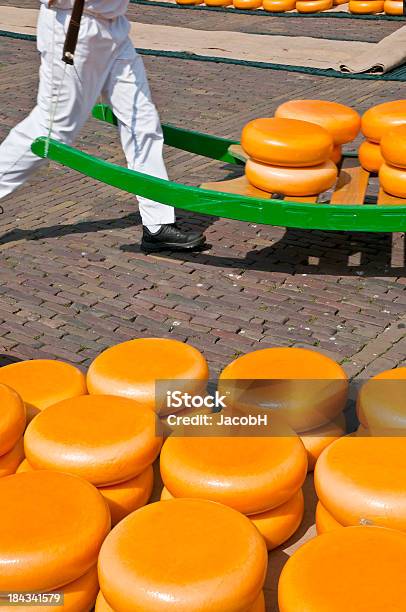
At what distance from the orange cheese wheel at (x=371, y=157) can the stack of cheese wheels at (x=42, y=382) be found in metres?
2.58

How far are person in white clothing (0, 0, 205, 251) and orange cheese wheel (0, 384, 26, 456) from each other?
2597 mm

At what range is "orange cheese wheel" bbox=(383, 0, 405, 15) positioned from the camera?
11953mm

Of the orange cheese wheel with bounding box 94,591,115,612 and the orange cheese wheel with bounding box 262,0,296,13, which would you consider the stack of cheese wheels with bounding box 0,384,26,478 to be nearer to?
the orange cheese wheel with bounding box 94,591,115,612

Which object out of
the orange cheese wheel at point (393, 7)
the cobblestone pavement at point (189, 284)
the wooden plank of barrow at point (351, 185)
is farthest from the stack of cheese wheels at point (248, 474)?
the orange cheese wheel at point (393, 7)

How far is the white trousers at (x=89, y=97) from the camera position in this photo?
4980mm

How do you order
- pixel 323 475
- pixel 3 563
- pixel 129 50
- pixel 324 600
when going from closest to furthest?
pixel 324 600 → pixel 3 563 → pixel 323 475 → pixel 129 50

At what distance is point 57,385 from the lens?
3084 mm

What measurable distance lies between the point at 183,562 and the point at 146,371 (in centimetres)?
99

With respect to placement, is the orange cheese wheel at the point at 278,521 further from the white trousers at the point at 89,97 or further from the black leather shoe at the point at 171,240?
the white trousers at the point at 89,97

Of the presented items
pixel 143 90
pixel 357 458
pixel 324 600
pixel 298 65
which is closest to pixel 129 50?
pixel 143 90

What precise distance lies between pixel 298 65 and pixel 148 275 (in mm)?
5403

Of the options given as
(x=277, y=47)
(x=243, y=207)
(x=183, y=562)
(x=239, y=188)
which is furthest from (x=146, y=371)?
(x=277, y=47)

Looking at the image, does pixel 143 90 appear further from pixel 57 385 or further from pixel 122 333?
pixel 57 385

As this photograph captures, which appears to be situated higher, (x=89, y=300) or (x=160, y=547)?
(x=160, y=547)
